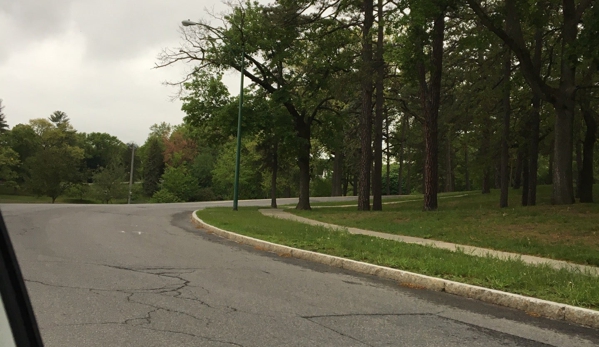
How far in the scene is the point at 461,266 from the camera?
8.67 metres

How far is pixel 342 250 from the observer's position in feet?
35.8

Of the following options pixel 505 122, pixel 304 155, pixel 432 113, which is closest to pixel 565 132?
pixel 432 113

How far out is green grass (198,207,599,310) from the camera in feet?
22.5

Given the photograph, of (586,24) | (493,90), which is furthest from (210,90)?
Answer: (586,24)

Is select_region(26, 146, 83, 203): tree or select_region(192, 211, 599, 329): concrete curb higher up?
select_region(26, 146, 83, 203): tree

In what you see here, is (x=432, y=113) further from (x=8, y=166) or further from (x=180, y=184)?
(x=8, y=166)

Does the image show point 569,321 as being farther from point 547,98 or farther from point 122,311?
point 547,98

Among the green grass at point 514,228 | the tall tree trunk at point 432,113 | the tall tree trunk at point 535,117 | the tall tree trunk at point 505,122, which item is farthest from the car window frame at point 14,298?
the tall tree trunk at point 535,117

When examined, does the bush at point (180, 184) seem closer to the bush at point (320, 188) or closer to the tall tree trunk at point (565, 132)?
the bush at point (320, 188)

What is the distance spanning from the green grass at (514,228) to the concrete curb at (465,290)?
14.1 feet

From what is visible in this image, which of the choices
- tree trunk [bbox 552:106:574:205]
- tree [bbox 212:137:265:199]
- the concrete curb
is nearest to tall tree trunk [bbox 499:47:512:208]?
tree trunk [bbox 552:106:574:205]

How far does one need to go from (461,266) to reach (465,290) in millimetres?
1399

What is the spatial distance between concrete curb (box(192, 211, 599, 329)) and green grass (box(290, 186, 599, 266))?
4.30 meters

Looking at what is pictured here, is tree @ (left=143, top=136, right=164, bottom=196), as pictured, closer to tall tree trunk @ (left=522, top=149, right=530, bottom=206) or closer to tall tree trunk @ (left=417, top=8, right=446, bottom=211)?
tall tree trunk @ (left=522, top=149, right=530, bottom=206)
